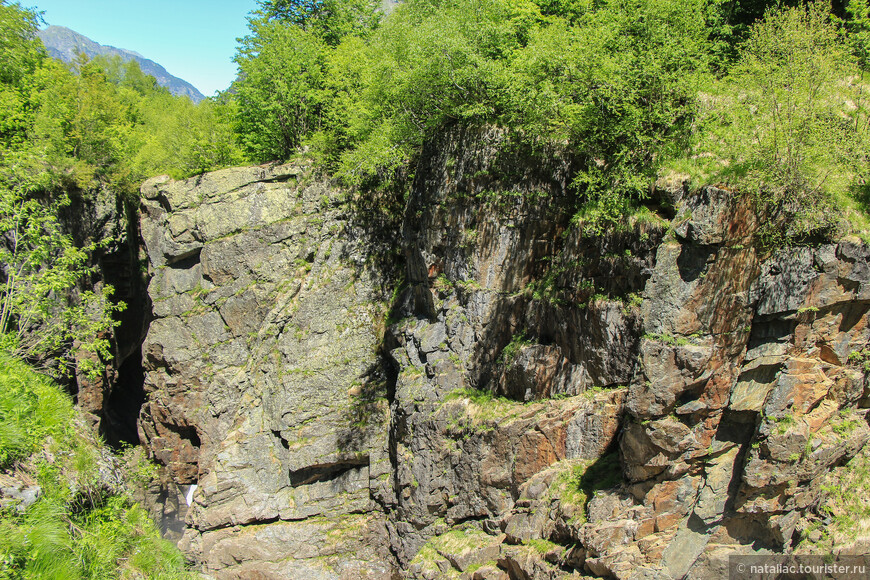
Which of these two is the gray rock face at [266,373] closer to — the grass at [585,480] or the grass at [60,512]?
the grass at [585,480]

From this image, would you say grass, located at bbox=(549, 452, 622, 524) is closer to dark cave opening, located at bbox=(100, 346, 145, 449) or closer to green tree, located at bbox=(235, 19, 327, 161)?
green tree, located at bbox=(235, 19, 327, 161)

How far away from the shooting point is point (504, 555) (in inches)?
448

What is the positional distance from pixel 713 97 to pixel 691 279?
13.8 ft

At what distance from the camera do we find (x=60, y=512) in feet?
22.7

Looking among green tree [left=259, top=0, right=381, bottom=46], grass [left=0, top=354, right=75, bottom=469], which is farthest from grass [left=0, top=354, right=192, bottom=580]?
green tree [left=259, top=0, right=381, bottom=46]

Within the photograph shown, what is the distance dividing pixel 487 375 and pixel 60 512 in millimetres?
9223

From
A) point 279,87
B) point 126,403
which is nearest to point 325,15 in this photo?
point 279,87

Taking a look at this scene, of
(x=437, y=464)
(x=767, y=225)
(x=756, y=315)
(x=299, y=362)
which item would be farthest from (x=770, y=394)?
(x=299, y=362)

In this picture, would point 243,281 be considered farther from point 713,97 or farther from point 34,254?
point 713,97

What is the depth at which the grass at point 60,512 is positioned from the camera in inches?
236

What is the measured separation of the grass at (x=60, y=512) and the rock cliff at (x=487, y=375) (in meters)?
6.72

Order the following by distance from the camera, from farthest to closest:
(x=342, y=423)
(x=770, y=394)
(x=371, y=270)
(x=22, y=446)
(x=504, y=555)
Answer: (x=371, y=270) < (x=342, y=423) < (x=504, y=555) < (x=770, y=394) < (x=22, y=446)

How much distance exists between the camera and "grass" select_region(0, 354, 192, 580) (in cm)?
599

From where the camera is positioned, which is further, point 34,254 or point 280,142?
point 280,142
